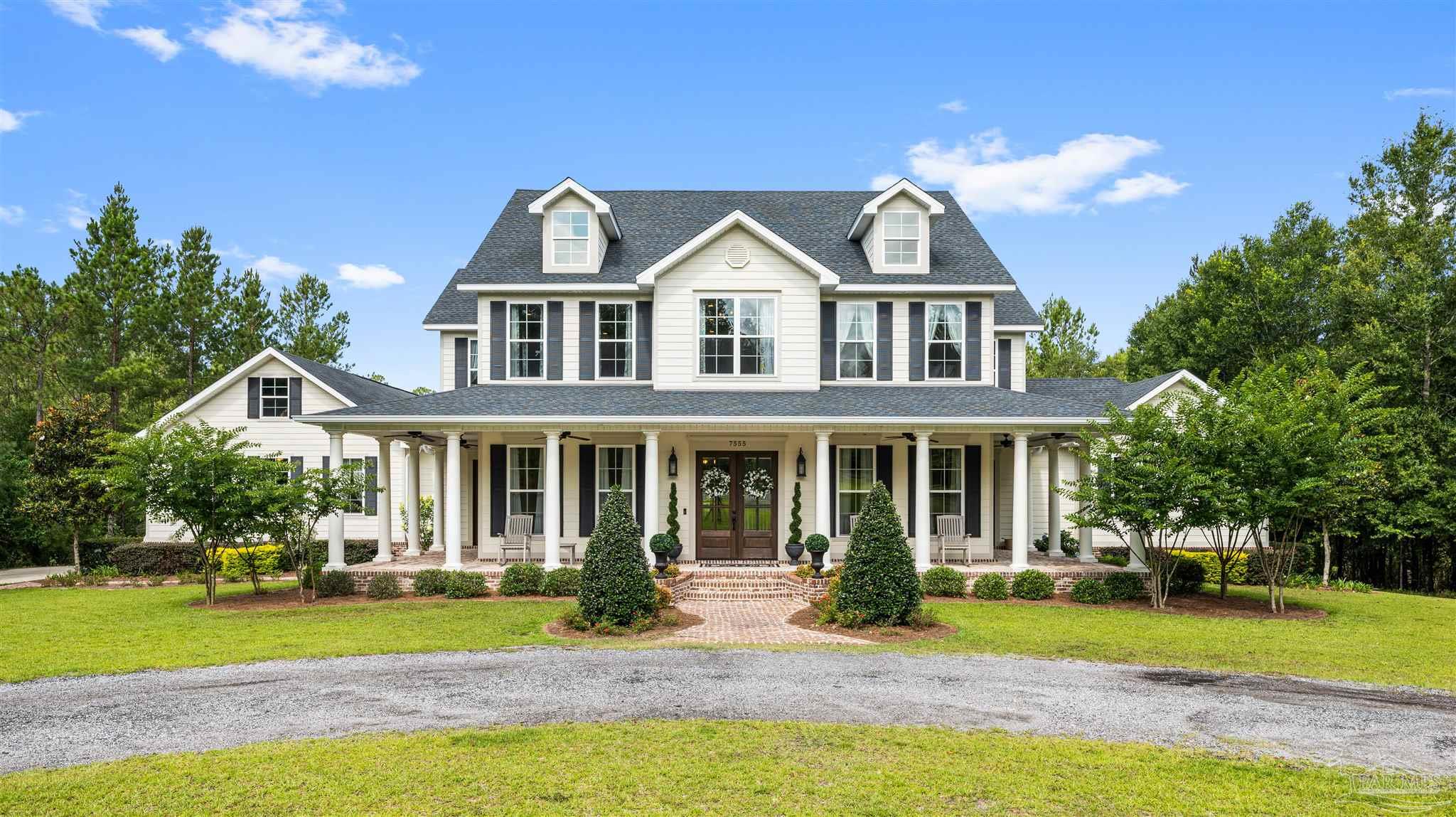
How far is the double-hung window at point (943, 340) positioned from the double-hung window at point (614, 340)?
7371 millimetres

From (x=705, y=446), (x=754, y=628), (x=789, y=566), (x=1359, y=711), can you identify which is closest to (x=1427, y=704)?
(x=1359, y=711)

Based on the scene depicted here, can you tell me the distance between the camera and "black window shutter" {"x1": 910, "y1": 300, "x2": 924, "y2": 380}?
1945 cm

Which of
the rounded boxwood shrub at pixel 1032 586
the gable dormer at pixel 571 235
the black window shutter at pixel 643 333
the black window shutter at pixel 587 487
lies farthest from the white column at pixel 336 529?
the rounded boxwood shrub at pixel 1032 586

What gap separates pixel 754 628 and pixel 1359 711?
312 inches

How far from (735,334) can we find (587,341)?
3712 mm

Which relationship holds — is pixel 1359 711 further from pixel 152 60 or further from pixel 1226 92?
pixel 152 60

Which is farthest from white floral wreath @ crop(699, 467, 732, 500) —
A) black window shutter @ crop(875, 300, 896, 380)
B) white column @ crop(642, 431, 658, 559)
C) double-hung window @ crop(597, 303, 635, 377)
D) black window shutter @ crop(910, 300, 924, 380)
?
black window shutter @ crop(910, 300, 924, 380)

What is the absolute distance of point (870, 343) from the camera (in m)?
19.5

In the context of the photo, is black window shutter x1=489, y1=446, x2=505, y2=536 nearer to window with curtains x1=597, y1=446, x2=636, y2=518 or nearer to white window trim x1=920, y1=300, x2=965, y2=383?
window with curtains x1=597, y1=446, x2=636, y2=518

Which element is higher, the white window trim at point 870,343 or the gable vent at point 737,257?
the gable vent at point 737,257

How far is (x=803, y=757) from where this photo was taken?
6.68m

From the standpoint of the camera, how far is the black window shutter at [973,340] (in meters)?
19.4

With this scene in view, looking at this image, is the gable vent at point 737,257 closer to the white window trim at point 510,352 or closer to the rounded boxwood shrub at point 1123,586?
the white window trim at point 510,352

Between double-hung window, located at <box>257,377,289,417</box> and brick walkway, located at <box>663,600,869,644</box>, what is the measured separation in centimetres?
1731
